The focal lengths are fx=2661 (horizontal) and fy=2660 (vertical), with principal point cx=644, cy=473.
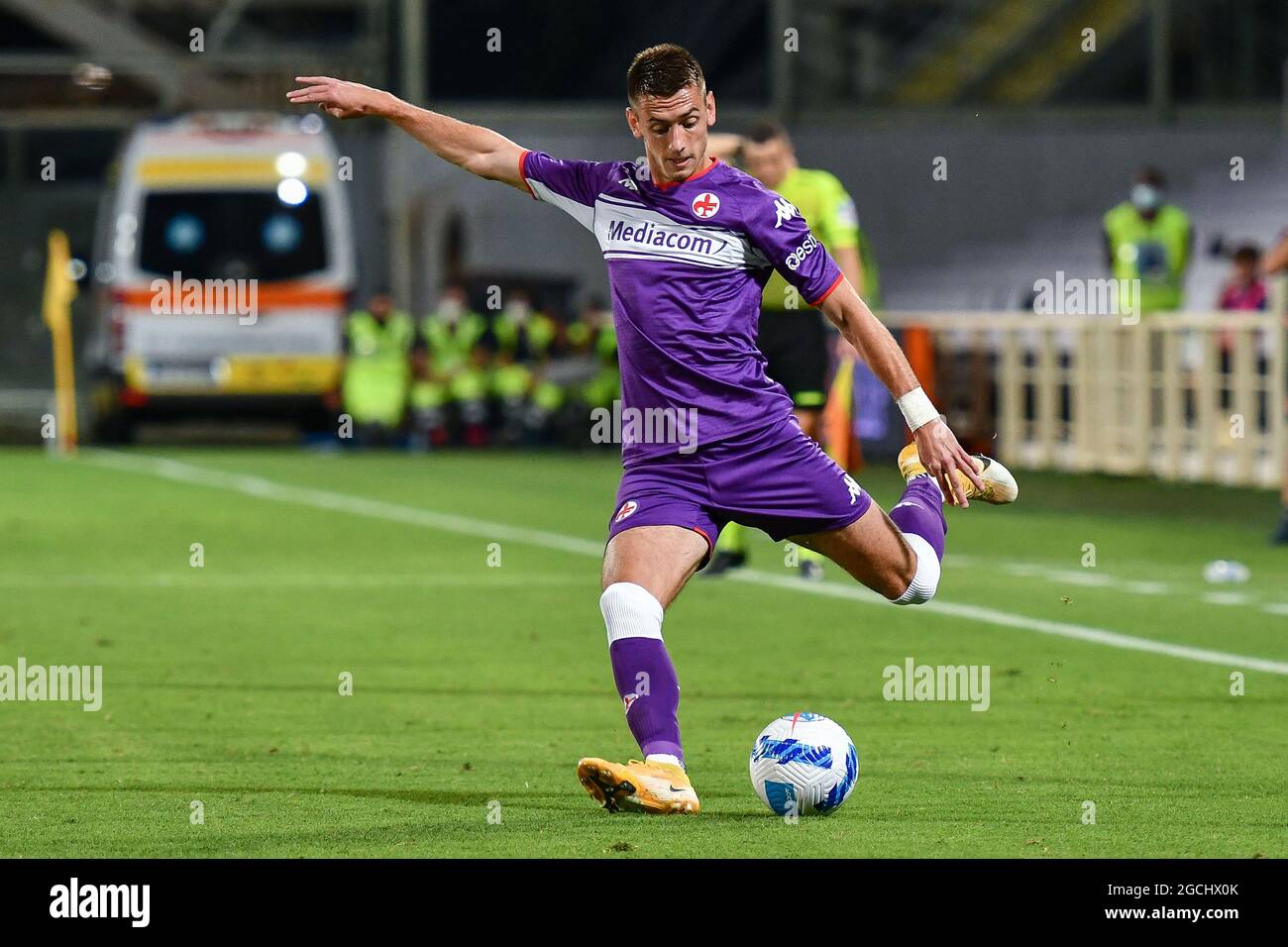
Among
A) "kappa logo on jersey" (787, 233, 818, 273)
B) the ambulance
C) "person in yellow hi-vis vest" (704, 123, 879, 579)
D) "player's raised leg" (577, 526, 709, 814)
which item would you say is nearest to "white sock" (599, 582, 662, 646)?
"player's raised leg" (577, 526, 709, 814)

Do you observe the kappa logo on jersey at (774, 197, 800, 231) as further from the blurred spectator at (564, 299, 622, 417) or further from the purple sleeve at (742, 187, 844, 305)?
the blurred spectator at (564, 299, 622, 417)

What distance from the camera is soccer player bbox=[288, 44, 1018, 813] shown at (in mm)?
6730

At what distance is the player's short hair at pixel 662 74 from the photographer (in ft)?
21.7

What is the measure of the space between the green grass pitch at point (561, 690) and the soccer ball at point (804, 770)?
9 cm

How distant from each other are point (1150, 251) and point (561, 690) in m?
12.9

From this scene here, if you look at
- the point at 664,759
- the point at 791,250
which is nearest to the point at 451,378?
the point at 791,250

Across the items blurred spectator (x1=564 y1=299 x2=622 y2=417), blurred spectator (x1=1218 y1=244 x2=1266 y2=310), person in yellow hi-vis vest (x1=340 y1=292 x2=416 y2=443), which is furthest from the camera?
person in yellow hi-vis vest (x1=340 y1=292 x2=416 y2=443)

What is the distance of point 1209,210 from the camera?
30.4 metres

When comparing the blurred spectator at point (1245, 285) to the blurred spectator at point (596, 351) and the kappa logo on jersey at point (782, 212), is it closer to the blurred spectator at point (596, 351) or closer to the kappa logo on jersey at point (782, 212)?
the blurred spectator at point (596, 351)

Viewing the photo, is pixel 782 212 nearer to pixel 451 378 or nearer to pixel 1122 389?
pixel 1122 389

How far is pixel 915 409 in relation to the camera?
6.82 m

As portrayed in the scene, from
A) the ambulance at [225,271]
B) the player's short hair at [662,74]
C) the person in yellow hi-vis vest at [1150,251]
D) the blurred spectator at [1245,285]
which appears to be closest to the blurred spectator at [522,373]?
the ambulance at [225,271]

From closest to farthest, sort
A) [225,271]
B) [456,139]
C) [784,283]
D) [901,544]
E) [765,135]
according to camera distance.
→ 1. [456,139]
2. [901,544]
3. [784,283]
4. [765,135]
5. [225,271]
